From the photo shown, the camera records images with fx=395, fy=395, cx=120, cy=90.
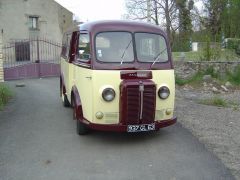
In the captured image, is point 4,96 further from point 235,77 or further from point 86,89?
point 235,77

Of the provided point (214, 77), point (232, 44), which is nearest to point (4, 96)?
point (214, 77)

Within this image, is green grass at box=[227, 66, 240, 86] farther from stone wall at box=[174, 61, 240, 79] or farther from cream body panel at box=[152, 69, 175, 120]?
cream body panel at box=[152, 69, 175, 120]

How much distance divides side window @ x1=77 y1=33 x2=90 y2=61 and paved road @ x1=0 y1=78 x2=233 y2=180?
164cm

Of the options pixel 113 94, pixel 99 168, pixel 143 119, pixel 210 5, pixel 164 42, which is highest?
pixel 210 5

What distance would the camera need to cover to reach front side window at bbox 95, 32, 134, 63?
7551 mm

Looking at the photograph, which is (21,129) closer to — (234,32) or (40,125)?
(40,125)

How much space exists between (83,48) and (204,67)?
10.4 meters

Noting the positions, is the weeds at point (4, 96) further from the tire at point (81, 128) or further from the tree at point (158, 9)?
the tree at point (158, 9)

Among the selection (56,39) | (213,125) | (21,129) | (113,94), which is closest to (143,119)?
(113,94)

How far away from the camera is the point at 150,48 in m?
7.86

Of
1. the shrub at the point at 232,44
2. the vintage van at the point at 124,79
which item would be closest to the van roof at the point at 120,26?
the vintage van at the point at 124,79

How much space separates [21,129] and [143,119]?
304 centimetres

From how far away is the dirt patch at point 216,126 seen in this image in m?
6.85

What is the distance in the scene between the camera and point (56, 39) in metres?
38.5
